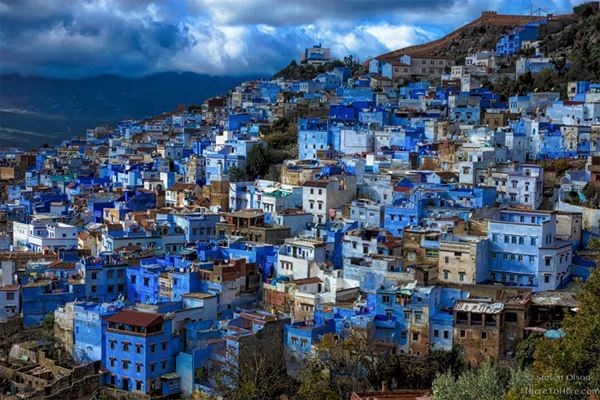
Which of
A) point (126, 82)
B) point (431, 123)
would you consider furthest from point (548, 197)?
point (126, 82)

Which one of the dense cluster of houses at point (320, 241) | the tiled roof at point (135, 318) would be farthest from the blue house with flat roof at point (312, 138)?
the tiled roof at point (135, 318)

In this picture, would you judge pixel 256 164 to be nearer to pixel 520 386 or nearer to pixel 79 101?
pixel 520 386

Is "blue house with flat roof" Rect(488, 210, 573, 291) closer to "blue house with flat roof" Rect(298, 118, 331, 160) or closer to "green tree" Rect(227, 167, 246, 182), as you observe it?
"green tree" Rect(227, 167, 246, 182)

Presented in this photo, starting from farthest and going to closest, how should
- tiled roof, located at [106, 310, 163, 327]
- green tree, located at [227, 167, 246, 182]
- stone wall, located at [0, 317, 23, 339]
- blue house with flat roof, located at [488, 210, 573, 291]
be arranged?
green tree, located at [227, 167, 246, 182]
stone wall, located at [0, 317, 23, 339]
blue house with flat roof, located at [488, 210, 573, 291]
tiled roof, located at [106, 310, 163, 327]

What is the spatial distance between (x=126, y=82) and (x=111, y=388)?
3005 inches

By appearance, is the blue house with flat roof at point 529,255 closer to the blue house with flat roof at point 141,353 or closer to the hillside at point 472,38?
the blue house with flat roof at point 141,353

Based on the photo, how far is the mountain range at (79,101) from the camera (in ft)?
237

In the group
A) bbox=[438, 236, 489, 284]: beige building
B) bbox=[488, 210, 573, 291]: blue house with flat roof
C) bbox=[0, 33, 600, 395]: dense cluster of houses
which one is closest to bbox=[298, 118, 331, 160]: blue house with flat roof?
bbox=[0, 33, 600, 395]: dense cluster of houses

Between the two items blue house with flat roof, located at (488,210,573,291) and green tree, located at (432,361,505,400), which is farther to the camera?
blue house with flat roof, located at (488,210,573,291)

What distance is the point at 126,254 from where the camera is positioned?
84.2ft

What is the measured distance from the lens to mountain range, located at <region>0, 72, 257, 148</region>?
72.2 meters

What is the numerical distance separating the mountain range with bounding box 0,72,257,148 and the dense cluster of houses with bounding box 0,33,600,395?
31649mm

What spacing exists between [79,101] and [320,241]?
64.8 metres

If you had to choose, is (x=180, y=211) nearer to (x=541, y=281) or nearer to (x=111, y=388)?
(x=111, y=388)
